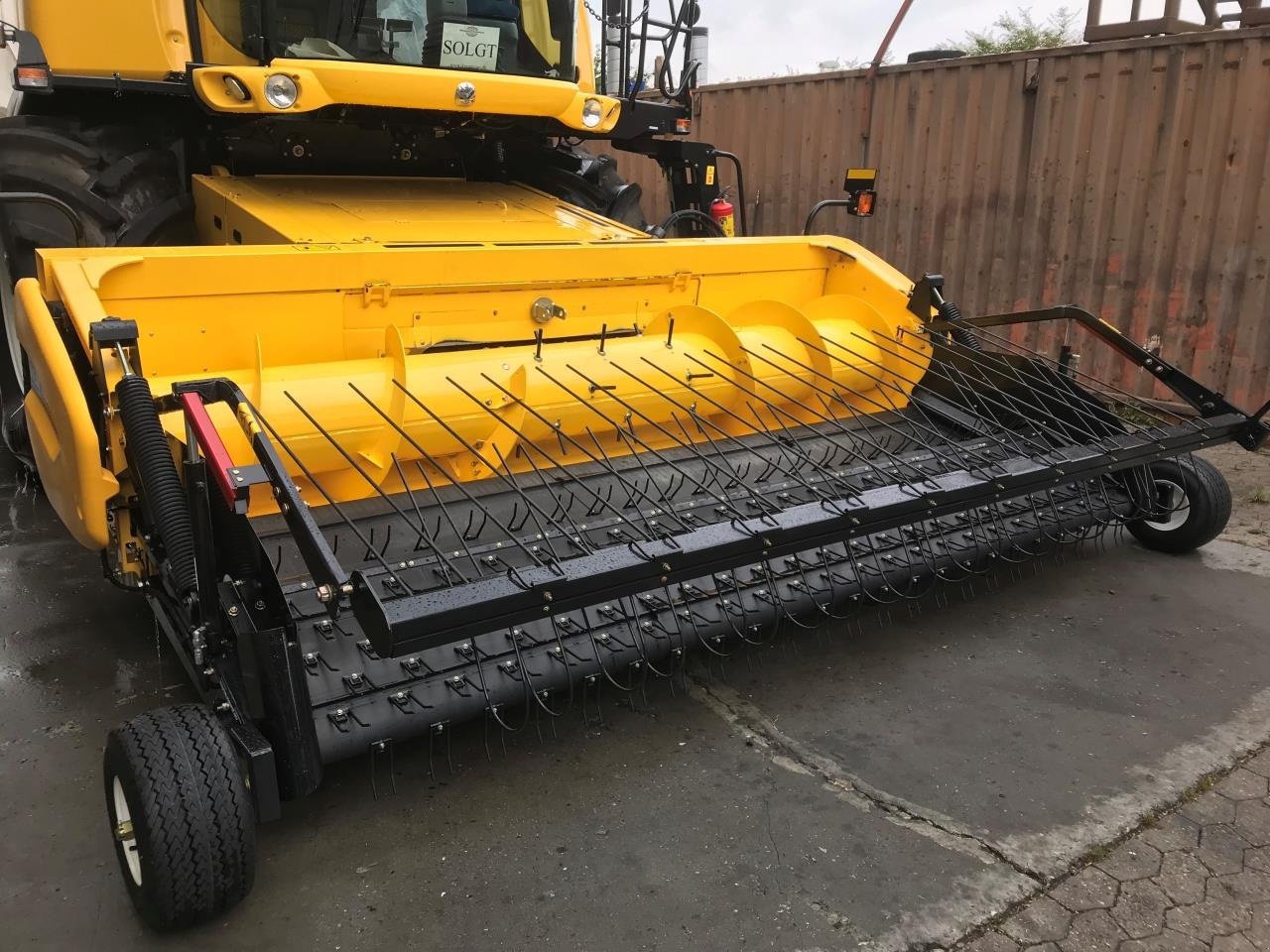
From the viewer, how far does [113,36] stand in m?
3.55

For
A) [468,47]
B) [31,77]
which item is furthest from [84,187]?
[468,47]

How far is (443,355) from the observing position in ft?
9.66

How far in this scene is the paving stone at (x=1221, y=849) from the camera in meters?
2.17

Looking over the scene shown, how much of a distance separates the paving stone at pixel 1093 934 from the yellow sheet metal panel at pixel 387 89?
3149mm

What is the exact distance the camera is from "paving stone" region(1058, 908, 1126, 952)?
1946mm

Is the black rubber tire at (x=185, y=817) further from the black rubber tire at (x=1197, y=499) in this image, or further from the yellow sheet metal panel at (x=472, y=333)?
the black rubber tire at (x=1197, y=499)

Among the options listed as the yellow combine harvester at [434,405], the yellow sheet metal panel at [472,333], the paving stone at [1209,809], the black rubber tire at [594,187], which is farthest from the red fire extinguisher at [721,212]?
the paving stone at [1209,809]

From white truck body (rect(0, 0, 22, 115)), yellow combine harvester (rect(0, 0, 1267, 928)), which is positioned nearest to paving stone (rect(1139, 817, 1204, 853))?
yellow combine harvester (rect(0, 0, 1267, 928))

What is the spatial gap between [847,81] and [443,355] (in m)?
5.28

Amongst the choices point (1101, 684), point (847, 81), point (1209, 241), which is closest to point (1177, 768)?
point (1101, 684)

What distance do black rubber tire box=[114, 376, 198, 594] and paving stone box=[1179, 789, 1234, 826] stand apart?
233 centimetres

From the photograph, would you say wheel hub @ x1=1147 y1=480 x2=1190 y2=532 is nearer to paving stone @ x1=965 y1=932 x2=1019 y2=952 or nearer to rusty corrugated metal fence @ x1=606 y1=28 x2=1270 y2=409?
rusty corrugated metal fence @ x1=606 y1=28 x2=1270 y2=409

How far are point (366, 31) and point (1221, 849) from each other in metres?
3.63

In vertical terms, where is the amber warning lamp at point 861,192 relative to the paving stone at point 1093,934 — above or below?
above
